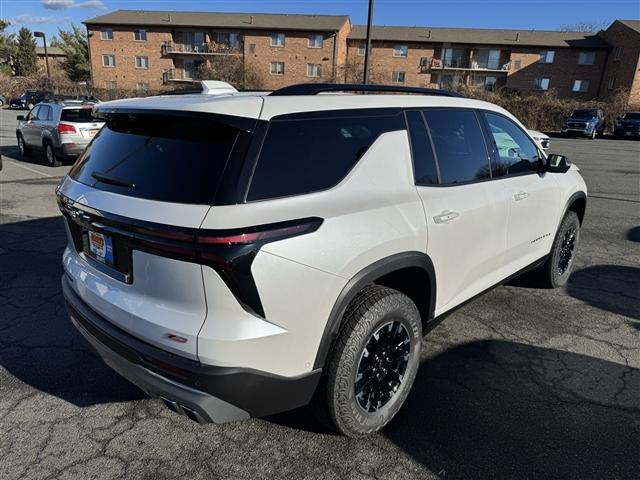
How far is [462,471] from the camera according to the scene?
7.80 ft

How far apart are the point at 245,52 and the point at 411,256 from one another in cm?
5554

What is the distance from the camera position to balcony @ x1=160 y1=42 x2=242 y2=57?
53.3 metres

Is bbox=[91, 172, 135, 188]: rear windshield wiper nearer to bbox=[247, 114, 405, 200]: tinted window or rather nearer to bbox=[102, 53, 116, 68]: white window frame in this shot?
bbox=[247, 114, 405, 200]: tinted window

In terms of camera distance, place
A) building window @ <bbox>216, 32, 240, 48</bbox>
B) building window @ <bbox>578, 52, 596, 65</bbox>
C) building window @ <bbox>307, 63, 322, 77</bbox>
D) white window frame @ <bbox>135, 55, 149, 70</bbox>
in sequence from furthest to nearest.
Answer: white window frame @ <bbox>135, 55, 149, 70</bbox> < building window @ <bbox>216, 32, 240, 48</bbox> < building window @ <bbox>307, 63, 322, 77</bbox> < building window @ <bbox>578, 52, 596, 65</bbox>

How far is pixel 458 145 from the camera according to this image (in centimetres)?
314

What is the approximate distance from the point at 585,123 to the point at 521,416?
31100 mm

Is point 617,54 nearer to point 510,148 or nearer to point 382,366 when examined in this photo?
point 510,148

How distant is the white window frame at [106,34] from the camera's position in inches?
2176

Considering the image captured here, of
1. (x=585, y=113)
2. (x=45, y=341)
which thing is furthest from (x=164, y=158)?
(x=585, y=113)

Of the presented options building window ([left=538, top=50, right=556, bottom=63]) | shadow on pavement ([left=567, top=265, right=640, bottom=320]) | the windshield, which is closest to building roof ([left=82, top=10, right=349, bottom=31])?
building window ([left=538, top=50, right=556, bottom=63])

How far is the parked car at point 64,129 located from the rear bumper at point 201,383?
10.8 metres

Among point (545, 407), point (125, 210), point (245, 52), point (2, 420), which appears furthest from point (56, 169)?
point (245, 52)

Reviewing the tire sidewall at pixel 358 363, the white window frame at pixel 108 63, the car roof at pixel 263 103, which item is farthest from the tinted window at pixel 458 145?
the white window frame at pixel 108 63

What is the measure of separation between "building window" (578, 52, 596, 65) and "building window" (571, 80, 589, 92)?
1.92 m
